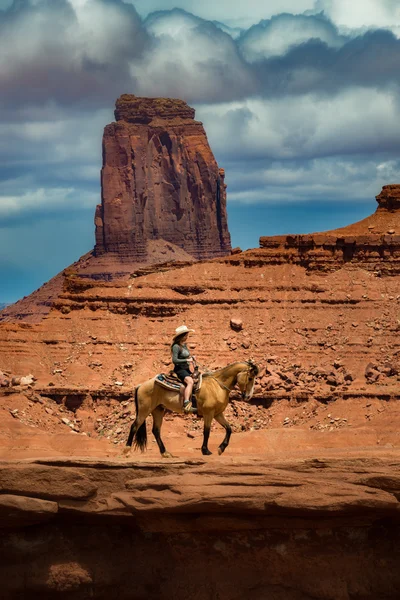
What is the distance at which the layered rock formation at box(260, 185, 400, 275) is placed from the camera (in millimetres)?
68188

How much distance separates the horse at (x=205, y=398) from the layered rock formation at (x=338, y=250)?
1618 inches

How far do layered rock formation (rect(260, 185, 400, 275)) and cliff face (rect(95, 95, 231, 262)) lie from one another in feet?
269

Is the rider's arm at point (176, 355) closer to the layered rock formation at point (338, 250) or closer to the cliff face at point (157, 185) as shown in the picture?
the layered rock formation at point (338, 250)

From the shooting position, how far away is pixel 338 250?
6931 cm

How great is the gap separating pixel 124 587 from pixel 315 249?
49.5 metres

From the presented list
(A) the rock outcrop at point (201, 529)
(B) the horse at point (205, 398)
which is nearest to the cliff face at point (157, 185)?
(B) the horse at point (205, 398)

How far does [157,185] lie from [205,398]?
131690 mm

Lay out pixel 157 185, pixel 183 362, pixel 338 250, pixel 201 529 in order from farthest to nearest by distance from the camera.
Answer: pixel 157 185 < pixel 338 250 < pixel 183 362 < pixel 201 529

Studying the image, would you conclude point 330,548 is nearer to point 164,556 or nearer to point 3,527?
point 164,556

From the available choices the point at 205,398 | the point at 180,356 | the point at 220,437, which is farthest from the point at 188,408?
the point at 220,437

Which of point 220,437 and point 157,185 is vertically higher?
point 157,185

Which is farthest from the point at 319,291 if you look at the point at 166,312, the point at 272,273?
the point at 166,312

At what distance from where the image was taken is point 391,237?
225 feet

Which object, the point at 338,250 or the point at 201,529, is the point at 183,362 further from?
the point at 338,250
